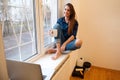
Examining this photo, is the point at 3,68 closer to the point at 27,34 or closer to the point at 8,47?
the point at 8,47

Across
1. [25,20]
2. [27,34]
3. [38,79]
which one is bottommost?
[38,79]

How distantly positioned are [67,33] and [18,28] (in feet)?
2.87

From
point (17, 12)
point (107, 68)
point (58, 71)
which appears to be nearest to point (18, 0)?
point (17, 12)

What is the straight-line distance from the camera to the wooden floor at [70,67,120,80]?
2381 mm

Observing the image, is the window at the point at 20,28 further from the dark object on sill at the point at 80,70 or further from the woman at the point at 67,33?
the dark object on sill at the point at 80,70

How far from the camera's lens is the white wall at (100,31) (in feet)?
8.04

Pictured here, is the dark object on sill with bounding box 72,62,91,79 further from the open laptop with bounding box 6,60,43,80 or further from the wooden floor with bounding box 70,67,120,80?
the open laptop with bounding box 6,60,43,80

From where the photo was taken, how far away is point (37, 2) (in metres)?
1.51

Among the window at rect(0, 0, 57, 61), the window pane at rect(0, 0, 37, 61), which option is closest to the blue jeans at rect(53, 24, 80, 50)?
the window at rect(0, 0, 57, 61)

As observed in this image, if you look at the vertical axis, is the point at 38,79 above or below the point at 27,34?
below

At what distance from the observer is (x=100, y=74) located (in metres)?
2.51

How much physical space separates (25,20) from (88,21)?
154 centimetres

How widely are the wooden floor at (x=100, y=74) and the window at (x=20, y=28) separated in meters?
1.19

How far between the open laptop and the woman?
85 centimetres
